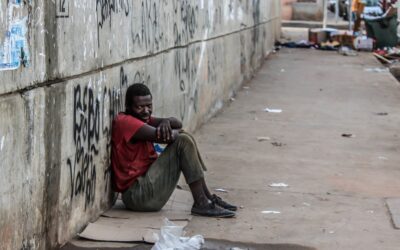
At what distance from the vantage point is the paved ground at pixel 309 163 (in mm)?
5637

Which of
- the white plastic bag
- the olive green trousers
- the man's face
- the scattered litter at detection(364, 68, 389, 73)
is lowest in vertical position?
the scattered litter at detection(364, 68, 389, 73)

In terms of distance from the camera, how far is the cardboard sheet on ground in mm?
5199

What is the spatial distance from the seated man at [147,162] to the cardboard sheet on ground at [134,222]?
101mm

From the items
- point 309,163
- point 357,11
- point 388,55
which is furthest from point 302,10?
point 309,163

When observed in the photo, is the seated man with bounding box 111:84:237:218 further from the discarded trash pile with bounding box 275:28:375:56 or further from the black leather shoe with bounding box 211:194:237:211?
the discarded trash pile with bounding box 275:28:375:56

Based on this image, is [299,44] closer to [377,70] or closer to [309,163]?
[377,70]

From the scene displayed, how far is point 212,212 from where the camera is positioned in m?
5.86

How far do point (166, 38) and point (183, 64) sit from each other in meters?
1.00

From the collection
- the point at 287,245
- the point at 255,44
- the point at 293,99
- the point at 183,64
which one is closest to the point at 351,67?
the point at 255,44

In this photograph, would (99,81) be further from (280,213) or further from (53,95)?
(280,213)

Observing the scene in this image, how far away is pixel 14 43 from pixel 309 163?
4.64 m

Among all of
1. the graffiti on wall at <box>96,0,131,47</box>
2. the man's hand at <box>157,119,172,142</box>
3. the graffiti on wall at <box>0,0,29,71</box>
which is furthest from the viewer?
the man's hand at <box>157,119,172,142</box>

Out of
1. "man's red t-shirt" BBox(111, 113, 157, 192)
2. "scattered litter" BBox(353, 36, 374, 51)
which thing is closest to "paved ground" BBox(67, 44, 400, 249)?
"man's red t-shirt" BBox(111, 113, 157, 192)

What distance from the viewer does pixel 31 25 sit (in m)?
4.24
